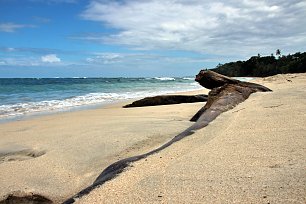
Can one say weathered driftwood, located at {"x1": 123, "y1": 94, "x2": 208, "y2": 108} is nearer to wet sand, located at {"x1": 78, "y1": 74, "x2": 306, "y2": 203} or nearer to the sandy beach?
A: the sandy beach

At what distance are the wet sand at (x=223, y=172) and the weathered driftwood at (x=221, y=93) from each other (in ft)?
6.45

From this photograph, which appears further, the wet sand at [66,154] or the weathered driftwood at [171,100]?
the weathered driftwood at [171,100]

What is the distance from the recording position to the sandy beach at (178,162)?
2139 mm

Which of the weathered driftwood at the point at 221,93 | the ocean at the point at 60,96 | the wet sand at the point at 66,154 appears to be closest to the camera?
the wet sand at the point at 66,154

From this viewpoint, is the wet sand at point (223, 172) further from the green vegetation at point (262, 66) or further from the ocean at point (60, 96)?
the green vegetation at point (262, 66)

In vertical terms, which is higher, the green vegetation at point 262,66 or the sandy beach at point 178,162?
the green vegetation at point 262,66

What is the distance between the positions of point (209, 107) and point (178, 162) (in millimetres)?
3393

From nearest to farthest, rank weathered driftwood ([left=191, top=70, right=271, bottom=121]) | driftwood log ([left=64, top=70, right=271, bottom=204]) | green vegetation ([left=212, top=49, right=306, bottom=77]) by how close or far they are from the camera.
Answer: driftwood log ([left=64, top=70, right=271, bottom=204]), weathered driftwood ([left=191, top=70, right=271, bottom=121]), green vegetation ([left=212, top=49, right=306, bottom=77])

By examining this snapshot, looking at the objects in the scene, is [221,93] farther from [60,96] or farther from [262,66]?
[262,66]

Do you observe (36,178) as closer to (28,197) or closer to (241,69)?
(28,197)

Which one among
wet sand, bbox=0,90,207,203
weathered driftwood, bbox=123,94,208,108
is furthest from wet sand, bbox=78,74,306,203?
weathered driftwood, bbox=123,94,208,108

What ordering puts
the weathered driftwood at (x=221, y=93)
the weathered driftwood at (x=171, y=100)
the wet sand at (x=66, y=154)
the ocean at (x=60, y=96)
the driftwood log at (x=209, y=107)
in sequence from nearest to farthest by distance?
the driftwood log at (x=209, y=107) → the wet sand at (x=66, y=154) → the weathered driftwood at (x=221, y=93) → the weathered driftwood at (x=171, y=100) → the ocean at (x=60, y=96)


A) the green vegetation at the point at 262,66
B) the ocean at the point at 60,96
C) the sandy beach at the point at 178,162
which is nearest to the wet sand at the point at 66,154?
the sandy beach at the point at 178,162

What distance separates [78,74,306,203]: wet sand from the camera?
2.05 meters
